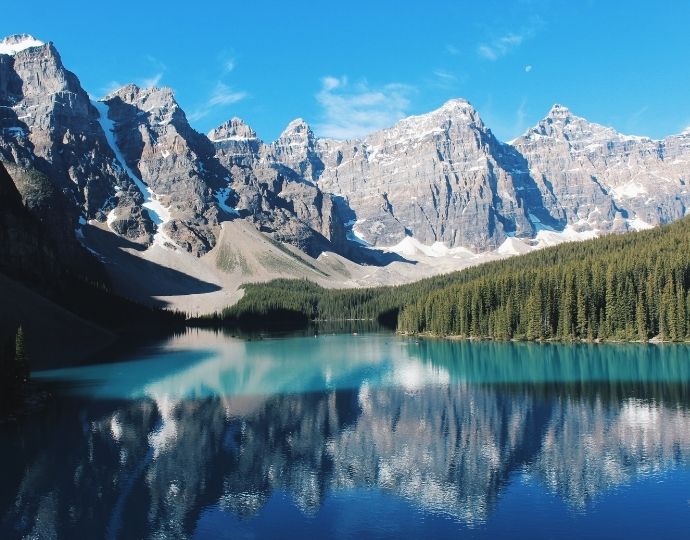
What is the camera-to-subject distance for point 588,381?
64.7m

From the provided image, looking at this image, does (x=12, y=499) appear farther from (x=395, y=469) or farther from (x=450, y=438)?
(x=450, y=438)

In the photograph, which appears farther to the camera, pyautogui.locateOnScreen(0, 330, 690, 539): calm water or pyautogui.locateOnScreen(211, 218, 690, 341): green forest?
pyautogui.locateOnScreen(211, 218, 690, 341): green forest

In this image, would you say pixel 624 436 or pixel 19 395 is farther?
pixel 19 395

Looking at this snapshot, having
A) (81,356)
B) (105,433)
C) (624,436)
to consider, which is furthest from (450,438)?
(81,356)

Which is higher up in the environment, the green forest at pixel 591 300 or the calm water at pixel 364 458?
the green forest at pixel 591 300

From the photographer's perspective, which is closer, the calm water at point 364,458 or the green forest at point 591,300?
the calm water at point 364,458

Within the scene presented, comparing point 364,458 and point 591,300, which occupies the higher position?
point 591,300

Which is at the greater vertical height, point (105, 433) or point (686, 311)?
point (686, 311)

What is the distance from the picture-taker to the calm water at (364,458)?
28.7 meters

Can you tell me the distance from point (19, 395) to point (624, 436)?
49843 millimetres

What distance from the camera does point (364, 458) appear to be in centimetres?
3888

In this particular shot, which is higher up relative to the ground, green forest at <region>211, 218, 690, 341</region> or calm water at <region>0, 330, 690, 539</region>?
green forest at <region>211, 218, 690, 341</region>

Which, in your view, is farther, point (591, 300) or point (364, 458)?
point (591, 300)

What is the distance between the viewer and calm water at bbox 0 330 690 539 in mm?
28734
